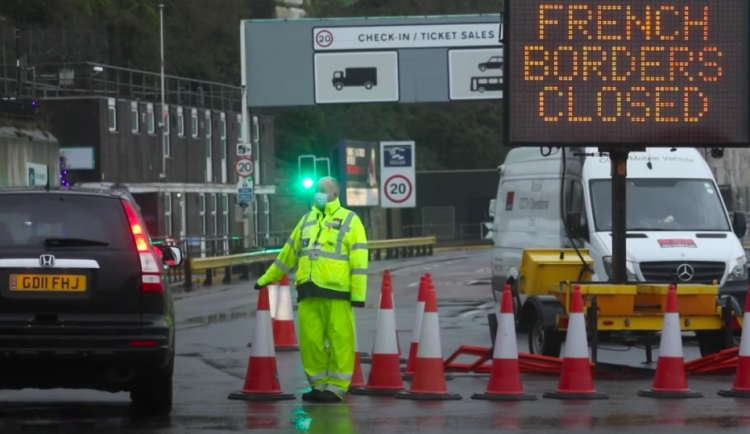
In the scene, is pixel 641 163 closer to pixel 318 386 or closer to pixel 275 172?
pixel 318 386

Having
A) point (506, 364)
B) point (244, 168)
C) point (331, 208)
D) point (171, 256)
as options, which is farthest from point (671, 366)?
point (244, 168)

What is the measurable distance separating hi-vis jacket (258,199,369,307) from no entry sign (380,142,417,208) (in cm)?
2755

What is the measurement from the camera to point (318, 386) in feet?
38.2

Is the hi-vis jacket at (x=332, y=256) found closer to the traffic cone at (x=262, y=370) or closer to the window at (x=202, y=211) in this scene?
the traffic cone at (x=262, y=370)

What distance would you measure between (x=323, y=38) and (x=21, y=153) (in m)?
10.4

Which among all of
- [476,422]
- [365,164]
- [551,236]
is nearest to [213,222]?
[365,164]

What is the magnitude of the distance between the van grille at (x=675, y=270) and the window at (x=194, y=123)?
144 feet

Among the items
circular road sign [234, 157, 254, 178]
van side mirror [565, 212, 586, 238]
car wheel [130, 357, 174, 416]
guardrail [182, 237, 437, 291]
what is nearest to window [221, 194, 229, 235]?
guardrail [182, 237, 437, 291]

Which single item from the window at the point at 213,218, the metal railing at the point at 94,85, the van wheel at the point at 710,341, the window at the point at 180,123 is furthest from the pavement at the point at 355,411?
the window at the point at 213,218

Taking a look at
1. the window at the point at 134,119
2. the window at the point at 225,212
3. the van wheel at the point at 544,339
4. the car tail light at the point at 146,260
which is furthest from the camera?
the window at the point at 225,212

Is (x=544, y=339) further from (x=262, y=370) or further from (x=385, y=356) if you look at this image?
(x=262, y=370)

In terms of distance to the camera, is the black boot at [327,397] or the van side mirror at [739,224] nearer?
the black boot at [327,397]

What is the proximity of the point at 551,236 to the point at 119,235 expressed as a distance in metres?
11.3

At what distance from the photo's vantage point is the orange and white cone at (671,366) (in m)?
11.9
